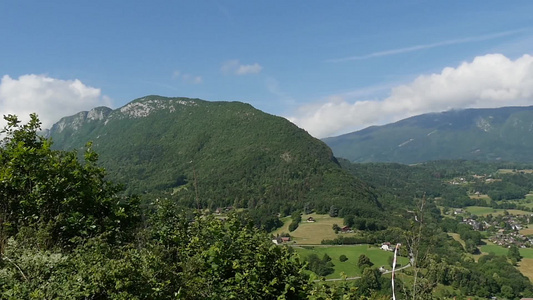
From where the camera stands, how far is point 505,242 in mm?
97562

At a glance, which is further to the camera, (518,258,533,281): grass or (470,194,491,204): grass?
(470,194,491,204): grass

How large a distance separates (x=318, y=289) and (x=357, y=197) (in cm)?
12290

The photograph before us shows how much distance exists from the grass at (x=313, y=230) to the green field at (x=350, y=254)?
5.86m

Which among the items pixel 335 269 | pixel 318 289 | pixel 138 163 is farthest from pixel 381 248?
pixel 138 163

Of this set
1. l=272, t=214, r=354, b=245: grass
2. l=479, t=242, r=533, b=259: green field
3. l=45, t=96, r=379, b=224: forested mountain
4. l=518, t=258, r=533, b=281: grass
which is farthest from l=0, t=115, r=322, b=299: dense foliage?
l=479, t=242, r=533, b=259: green field

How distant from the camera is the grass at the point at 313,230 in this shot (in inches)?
3127

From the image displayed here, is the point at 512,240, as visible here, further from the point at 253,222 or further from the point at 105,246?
the point at 105,246

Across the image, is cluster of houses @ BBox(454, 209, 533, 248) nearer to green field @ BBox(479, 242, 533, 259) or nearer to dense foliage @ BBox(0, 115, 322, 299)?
green field @ BBox(479, 242, 533, 259)

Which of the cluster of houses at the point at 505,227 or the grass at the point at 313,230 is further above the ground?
the grass at the point at 313,230

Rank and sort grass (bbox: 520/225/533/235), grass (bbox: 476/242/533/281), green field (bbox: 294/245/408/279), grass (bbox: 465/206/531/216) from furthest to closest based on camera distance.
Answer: grass (bbox: 465/206/531/216)
grass (bbox: 520/225/533/235)
grass (bbox: 476/242/533/281)
green field (bbox: 294/245/408/279)

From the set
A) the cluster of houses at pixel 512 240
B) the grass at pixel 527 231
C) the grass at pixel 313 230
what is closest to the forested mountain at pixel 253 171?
the grass at pixel 313 230

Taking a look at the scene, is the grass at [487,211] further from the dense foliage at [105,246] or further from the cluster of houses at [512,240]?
the dense foliage at [105,246]

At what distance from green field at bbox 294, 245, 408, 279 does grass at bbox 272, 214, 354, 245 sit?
586 cm

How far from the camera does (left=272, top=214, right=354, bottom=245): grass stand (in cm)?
7944
